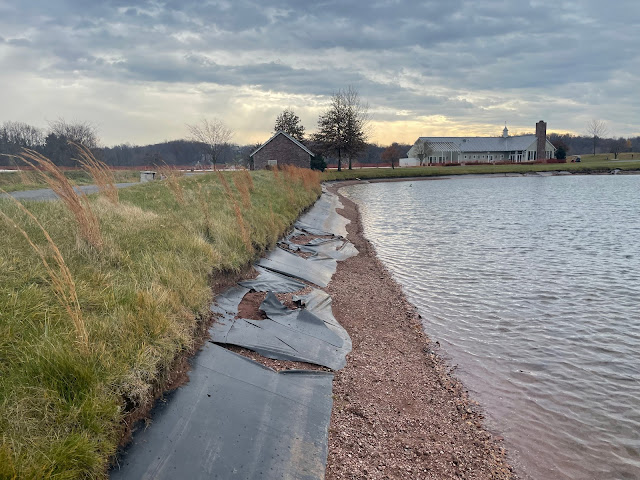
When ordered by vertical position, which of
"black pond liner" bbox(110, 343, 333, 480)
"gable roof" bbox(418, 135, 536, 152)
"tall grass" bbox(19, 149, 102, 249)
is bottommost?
"black pond liner" bbox(110, 343, 333, 480)

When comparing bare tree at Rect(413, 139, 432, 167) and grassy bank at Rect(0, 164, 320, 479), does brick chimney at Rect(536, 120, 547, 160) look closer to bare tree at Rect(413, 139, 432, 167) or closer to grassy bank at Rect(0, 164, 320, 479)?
bare tree at Rect(413, 139, 432, 167)

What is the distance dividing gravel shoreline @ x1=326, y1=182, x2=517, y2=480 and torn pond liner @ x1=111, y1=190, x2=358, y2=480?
0.70 feet

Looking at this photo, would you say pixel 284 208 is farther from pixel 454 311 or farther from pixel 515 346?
pixel 515 346

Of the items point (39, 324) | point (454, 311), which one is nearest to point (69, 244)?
point (39, 324)

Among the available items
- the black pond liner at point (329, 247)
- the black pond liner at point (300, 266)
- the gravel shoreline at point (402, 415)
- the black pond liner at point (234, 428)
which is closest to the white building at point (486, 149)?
the black pond liner at point (329, 247)

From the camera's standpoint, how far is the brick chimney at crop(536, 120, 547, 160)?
83.9 m

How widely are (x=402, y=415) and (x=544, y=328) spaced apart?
3872 millimetres

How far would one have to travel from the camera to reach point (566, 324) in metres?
7.44

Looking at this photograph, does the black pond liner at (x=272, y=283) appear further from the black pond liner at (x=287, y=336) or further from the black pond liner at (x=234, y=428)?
the black pond liner at (x=234, y=428)

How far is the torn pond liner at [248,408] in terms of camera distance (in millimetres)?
3469

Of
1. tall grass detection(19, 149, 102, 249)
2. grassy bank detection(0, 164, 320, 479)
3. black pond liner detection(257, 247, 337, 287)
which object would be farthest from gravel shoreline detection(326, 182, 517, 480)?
tall grass detection(19, 149, 102, 249)

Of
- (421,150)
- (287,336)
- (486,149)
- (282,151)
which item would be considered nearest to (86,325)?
(287,336)

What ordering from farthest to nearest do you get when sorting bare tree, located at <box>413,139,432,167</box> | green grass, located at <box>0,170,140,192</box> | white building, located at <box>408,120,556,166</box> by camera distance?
1. white building, located at <box>408,120,556,166</box>
2. bare tree, located at <box>413,139,432,167</box>
3. green grass, located at <box>0,170,140,192</box>

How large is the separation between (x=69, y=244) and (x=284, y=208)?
10545 millimetres
